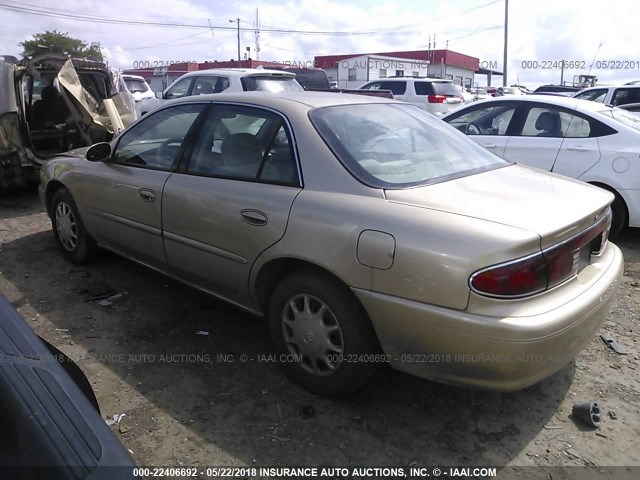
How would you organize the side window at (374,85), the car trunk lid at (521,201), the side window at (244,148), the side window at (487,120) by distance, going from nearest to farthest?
the car trunk lid at (521,201) < the side window at (244,148) < the side window at (487,120) < the side window at (374,85)

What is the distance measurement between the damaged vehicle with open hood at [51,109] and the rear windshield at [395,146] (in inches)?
212

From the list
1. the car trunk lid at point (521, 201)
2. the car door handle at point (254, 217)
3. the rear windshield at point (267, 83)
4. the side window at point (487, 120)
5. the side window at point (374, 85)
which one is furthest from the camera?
the side window at point (374, 85)

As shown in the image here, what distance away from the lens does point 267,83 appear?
9.48 meters

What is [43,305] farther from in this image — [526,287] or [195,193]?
[526,287]

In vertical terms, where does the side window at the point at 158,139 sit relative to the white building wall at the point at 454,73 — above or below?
below

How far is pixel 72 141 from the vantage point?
8.02 metres

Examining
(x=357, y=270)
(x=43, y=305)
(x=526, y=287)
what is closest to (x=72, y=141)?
(x=43, y=305)

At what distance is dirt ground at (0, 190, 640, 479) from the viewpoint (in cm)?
246

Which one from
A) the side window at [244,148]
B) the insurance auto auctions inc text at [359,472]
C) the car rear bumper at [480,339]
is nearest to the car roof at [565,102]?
the car rear bumper at [480,339]

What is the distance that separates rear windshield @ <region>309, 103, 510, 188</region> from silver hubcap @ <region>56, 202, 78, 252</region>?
9.08 ft

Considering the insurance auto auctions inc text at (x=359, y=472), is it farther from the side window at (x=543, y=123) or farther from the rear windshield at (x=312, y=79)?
the rear windshield at (x=312, y=79)

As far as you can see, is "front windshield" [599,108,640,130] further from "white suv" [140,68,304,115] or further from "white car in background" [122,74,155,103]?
"white car in background" [122,74,155,103]

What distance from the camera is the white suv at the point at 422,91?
14953mm

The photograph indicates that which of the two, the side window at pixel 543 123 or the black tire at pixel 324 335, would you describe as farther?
the side window at pixel 543 123
